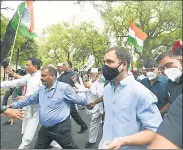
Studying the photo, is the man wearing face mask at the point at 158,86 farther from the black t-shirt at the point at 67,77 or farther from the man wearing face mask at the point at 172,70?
the black t-shirt at the point at 67,77

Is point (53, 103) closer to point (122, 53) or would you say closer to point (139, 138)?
point (122, 53)

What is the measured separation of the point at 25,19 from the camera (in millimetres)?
8133

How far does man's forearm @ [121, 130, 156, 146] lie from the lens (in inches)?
85.6

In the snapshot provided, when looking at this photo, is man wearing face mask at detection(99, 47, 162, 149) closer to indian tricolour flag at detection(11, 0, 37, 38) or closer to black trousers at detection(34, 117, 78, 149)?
black trousers at detection(34, 117, 78, 149)

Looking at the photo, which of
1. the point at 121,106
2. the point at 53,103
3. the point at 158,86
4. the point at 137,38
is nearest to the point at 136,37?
the point at 137,38

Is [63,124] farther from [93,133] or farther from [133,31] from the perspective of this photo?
[133,31]

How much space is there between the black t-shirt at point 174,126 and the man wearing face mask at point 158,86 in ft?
11.1

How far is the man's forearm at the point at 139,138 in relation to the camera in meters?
2.17

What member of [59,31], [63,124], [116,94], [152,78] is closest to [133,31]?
[152,78]

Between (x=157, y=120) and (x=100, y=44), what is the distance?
37812 millimetres

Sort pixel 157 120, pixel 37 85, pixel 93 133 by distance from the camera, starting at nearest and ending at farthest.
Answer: pixel 157 120, pixel 37 85, pixel 93 133

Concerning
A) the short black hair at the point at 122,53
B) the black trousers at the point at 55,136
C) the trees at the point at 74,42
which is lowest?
the black trousers at the point at 55,136

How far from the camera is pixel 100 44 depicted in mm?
39969

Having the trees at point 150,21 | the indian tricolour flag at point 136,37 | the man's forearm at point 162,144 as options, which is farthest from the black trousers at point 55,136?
the trees at point 150,21
